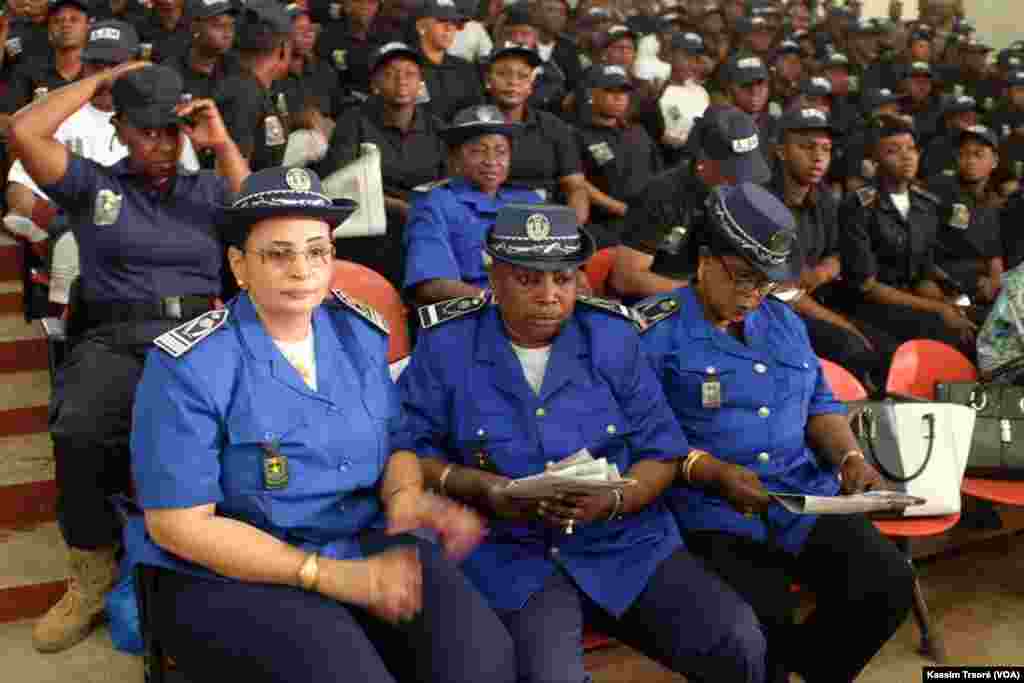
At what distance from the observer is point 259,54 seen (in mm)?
5191

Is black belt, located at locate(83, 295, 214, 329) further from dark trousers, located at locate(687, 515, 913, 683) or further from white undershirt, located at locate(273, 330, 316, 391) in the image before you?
dark trousers, located at locate(687, 515, 913, 683)

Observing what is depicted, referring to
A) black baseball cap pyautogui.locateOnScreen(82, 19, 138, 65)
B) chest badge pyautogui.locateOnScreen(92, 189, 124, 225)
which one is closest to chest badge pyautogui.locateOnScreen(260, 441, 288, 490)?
chest badge pyautogui.locateOnScreen(92, 189, 124, 225)

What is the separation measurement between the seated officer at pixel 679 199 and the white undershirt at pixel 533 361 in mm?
1358

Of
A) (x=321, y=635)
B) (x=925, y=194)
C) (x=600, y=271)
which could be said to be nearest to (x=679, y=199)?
(x=600, y=271)

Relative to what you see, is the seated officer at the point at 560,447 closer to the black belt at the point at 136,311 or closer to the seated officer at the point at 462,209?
the black belt at the point at 136,311

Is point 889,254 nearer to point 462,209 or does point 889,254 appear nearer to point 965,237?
point 965,237

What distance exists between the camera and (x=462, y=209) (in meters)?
4.04

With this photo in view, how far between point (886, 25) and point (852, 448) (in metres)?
8.79

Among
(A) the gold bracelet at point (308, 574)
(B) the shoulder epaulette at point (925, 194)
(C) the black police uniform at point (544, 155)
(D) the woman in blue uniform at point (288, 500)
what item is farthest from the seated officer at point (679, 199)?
(A) the gold bracelet at point (308, 574)

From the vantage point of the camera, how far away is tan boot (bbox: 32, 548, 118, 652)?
3.12 metres

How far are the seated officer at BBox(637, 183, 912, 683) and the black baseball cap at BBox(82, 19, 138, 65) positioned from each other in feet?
8.60

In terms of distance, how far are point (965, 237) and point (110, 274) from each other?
13.9 feet

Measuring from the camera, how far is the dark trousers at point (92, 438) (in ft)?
9.68

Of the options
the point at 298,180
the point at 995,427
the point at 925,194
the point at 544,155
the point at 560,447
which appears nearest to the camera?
the point at 298,180
